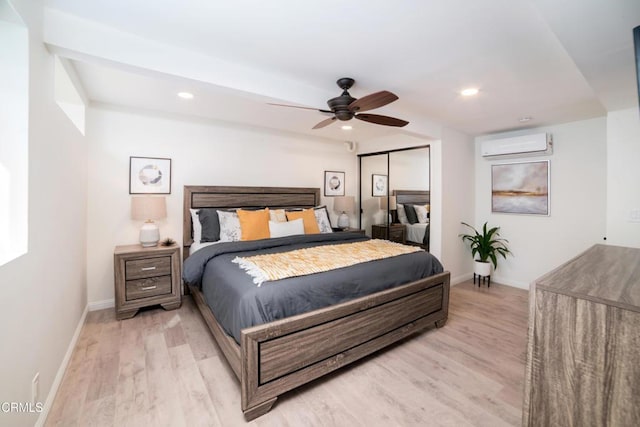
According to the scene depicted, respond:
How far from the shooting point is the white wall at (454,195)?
387cm

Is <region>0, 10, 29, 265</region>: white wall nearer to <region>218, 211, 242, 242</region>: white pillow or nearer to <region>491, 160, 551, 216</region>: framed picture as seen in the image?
<region>218, 211, 242, 242</region>: white pillow

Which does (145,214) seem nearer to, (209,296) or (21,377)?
(209,296)

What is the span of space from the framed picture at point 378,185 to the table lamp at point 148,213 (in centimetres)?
324

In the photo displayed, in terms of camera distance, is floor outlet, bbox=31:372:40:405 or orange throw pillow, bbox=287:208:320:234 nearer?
floor outlet, bbox=31:372:40:405

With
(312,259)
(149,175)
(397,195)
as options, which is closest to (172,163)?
(149,175)

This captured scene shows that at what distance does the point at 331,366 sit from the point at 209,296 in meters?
1.14

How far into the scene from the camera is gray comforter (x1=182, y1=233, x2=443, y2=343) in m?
1.77

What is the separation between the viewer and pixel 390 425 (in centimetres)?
160

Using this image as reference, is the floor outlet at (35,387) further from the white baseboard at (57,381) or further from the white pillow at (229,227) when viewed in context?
the white pillow at (229,227)

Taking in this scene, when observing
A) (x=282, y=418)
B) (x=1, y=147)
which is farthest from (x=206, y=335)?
(x=1, y=147)

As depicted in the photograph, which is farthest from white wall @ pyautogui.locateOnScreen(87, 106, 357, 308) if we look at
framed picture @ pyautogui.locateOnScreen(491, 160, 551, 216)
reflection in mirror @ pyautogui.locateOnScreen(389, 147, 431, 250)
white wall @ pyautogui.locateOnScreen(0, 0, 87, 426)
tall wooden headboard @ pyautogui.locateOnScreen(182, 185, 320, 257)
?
framed picture @ pyautogui.locateOnScreen(491, 160, 551, 216)

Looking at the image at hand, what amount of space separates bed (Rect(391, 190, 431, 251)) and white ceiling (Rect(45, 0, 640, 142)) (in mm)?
1498

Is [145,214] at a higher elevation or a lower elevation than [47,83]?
lower

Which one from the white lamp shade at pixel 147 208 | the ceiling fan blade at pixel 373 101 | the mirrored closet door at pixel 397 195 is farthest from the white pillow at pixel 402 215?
the white lamp shade at pixel 147 208
